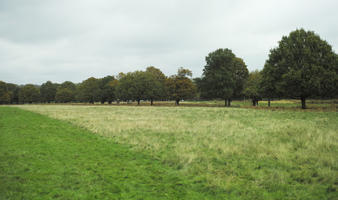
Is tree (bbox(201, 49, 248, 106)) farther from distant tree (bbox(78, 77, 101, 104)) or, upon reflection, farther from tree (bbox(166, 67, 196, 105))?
distant tree (bbox(78, 77, 101, 104))

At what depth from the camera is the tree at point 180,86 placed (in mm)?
65188

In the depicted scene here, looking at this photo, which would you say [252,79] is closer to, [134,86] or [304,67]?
[304,67]

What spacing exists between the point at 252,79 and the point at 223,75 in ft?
33.2

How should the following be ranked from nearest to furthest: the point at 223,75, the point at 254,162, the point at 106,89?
the point at 254,162, the point at 223,75, the point at 106,89

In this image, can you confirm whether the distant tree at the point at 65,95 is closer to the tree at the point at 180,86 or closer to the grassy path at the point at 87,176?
the tree at the point at 180,86

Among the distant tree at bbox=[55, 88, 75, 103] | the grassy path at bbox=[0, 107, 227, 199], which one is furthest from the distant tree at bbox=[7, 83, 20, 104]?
the grassy path at bbox=[0, 107, 227, 199]

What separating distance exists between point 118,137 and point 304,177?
11769mm

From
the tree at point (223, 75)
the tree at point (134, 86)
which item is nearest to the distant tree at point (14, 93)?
the tree at point (134, 86)

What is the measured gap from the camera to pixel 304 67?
3431 cm

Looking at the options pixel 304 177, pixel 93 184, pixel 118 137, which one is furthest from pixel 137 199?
pixel 118 137

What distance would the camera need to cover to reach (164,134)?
1590 cm

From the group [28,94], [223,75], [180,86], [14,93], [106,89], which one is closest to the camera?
[223,75]

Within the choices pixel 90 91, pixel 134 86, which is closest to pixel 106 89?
pixel 90 91

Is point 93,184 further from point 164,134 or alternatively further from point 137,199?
point 164,134
